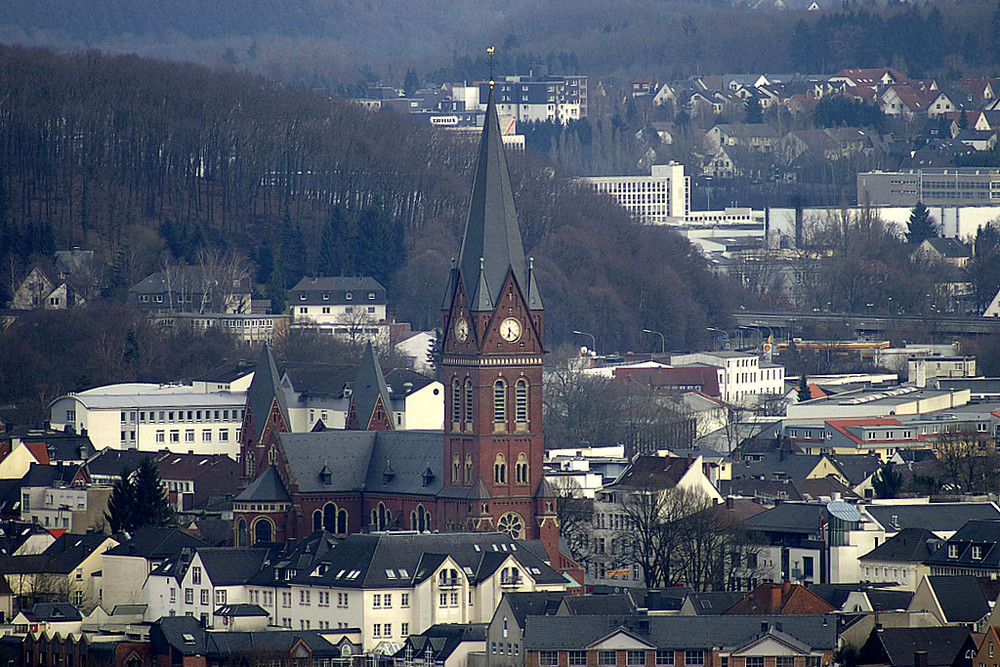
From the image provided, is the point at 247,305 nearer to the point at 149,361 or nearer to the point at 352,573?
the point at 149,361

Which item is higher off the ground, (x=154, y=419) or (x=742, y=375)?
(x=742, y=375)

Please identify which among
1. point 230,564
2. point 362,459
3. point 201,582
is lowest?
point 201,582

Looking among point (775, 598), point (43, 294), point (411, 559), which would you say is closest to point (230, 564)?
point (411, 559)

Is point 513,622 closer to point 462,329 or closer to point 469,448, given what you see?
point 469,448

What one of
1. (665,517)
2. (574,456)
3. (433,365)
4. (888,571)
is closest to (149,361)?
(433,365)

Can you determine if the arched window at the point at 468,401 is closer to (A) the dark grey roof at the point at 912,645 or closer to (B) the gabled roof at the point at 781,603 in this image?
(B) the gabled roof at the point at 781,603

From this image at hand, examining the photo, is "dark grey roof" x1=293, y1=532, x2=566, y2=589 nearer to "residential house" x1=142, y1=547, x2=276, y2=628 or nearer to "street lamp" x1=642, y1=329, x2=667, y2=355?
"residential house" x1=142, y1=547, x2=276, y2=628

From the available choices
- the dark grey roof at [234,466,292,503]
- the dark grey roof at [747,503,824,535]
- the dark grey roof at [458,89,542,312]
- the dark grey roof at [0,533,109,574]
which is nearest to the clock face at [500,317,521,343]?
the dark grey roof at [458,89,542,312]
